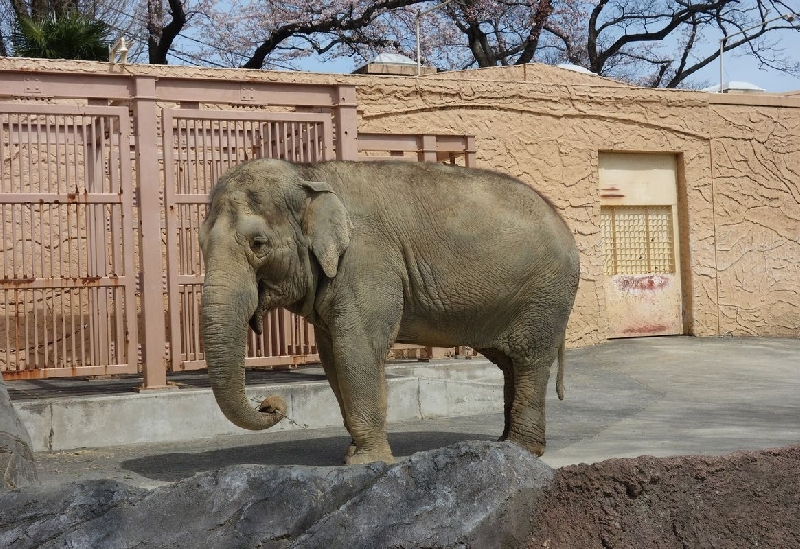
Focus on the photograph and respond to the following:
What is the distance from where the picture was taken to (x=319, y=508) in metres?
3.66

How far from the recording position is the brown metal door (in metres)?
15.7

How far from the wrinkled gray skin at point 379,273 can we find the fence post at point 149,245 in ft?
6.87

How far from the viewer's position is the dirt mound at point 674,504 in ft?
12.2

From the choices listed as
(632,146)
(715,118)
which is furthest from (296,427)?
(715,118)

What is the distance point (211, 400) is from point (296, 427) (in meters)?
0.76

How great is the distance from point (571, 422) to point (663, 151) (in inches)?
320

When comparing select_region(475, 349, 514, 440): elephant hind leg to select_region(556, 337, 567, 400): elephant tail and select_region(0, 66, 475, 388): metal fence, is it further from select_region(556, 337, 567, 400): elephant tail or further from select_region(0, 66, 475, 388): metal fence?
select_region(0, 66, 475, 388): metal fence

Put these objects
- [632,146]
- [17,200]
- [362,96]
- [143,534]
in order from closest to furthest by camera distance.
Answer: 1. [143,534]
2. [17,200]
3. [362,96]
4. [632,146]

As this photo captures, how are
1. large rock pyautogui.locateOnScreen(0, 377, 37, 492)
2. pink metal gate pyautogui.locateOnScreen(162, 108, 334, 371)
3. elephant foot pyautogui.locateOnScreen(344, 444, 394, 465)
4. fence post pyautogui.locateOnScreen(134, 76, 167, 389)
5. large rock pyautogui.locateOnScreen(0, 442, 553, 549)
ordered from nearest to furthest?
large rock pyautogui.locateOnScreen(0, 442, 553, 549), large rock pyautogui.locateOnScreen(0, 377, 37, 492), elephant foot pyautogui.locateOnScreen(344, 444, 394, 465), fence post pyautogui.locateOnScreen(134, 76, 167, 389), pink metal gate pyautogui.locateOnScreen(162, 108, 334, 371)

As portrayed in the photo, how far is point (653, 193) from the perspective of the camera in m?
15.9

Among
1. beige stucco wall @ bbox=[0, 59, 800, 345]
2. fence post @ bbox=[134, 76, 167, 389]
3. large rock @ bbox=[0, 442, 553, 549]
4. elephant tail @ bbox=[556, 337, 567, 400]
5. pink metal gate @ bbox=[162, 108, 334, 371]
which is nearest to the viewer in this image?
large rock @ bbox=[0, 442, 553, 549]

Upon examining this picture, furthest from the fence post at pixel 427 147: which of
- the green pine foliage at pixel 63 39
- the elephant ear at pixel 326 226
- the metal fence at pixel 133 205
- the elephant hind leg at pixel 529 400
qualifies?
the green pine foliage at pixel 63 39

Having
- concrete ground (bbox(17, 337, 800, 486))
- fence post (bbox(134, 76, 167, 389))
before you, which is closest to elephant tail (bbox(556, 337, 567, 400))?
concrete ground (bbox(17, 337, 800, 486))

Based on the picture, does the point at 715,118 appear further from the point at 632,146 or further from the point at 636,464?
the point at 636,464
